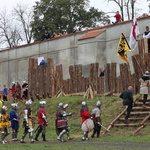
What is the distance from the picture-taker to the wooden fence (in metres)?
31.0

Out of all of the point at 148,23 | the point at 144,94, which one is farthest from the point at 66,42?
the point at 144,94

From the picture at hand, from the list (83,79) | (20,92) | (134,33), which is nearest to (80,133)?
(83,79)

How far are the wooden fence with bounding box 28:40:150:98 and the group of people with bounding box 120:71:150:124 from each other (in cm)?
155

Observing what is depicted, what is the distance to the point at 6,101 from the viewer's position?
1628 inches

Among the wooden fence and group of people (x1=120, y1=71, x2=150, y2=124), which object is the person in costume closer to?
group of people (x1=120, y1=71, x2=150, y2=124)

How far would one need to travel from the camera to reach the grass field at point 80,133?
2186cm

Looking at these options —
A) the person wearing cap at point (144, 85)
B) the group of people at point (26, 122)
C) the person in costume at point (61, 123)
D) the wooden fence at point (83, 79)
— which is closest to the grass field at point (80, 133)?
the person in costume at point (61, 123)

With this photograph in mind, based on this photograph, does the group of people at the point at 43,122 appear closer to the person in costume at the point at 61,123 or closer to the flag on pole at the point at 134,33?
the person in costume at the point at 61,123

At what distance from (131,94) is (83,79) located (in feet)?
25.0

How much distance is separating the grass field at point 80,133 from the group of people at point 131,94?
3.58 feet

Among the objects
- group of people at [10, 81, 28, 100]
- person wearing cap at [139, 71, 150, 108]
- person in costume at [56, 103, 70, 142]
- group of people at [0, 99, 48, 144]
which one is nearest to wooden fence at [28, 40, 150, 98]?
group of people at [10, 81, 28, 100]

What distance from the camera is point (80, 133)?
28.2 meters

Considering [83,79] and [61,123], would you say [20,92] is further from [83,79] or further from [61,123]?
[61,123]

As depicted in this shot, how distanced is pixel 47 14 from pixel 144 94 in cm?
4660
